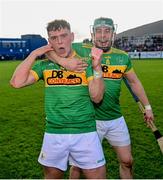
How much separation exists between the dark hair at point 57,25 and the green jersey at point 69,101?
333 millimetres

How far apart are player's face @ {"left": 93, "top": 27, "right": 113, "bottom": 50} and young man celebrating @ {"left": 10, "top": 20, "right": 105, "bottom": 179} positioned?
0.95m

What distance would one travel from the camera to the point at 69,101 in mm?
4008

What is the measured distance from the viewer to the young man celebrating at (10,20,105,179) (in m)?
3.99

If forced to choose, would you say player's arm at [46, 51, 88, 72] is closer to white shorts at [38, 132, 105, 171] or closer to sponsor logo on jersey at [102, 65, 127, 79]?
white shorts at [38, 132, 105, 171]

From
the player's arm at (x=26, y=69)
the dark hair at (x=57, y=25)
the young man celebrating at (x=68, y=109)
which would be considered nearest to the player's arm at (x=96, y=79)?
the young man celebrating at (x=68, y=109)

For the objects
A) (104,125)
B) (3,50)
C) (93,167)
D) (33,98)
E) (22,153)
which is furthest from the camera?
(3,50)

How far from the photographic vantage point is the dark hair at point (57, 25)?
3992 millimetres

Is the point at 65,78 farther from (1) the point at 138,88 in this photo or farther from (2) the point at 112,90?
(1) the point at 138,88

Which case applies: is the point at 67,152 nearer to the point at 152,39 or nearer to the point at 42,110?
the point at 42,110

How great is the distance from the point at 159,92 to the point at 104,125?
1176 centimetres

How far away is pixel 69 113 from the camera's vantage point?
4.02 meters

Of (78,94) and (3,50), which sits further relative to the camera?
(3,50)

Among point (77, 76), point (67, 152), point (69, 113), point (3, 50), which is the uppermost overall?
point (77, 76)

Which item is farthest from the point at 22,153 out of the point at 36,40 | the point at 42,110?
the point at 36,40
